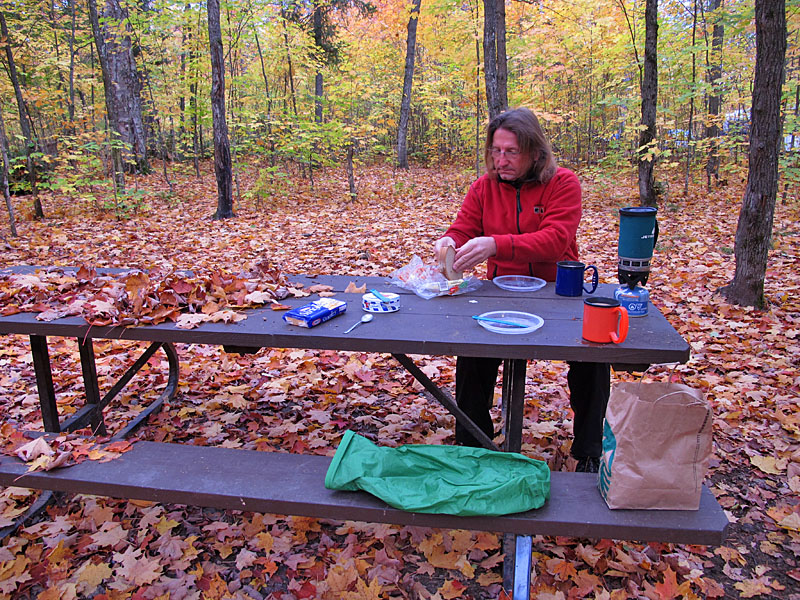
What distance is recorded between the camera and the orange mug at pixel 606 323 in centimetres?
180

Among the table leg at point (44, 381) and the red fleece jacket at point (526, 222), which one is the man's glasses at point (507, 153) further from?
the table leg at point (44, 381)

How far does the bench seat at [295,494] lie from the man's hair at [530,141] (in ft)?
5.02

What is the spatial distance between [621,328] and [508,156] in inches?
47.3

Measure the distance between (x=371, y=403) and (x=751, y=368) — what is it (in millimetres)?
2645

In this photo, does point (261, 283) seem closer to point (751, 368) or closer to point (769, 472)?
point (769, 472)

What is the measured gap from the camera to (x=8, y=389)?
3740 mm

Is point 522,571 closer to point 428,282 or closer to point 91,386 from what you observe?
point 428,282

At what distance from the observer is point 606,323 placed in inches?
71.4

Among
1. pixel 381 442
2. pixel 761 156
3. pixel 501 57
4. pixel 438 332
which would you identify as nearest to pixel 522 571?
pixel 438 332

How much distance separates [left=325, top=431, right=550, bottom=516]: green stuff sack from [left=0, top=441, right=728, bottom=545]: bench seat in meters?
0.04

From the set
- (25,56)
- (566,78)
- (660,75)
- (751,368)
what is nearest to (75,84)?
(25,56)

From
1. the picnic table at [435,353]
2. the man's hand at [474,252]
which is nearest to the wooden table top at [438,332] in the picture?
the picnic table at [435,353]

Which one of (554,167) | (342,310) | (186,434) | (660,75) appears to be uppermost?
(660,75)

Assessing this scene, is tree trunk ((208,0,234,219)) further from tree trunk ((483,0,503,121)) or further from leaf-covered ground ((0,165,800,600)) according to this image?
tree trunk ((483,0,503,121))
